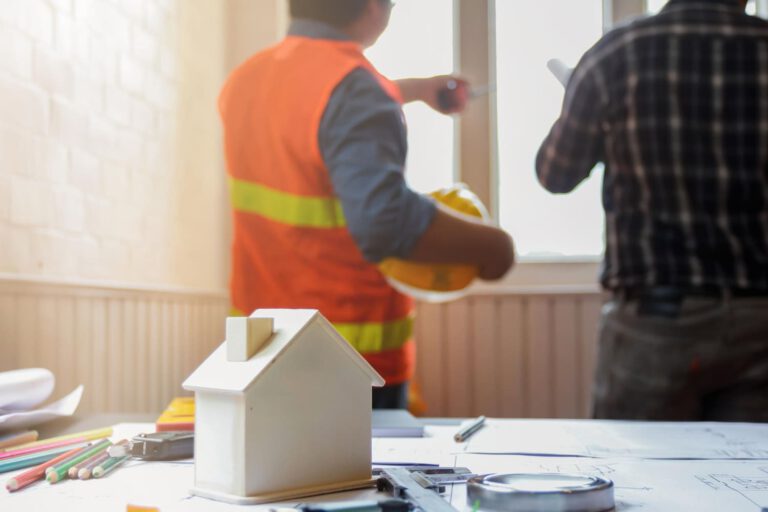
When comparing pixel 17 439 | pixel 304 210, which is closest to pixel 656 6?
pixel 304 210

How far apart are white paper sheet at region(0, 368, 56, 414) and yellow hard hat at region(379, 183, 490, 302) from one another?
71 cm

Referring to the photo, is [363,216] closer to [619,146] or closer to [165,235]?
[619,146]

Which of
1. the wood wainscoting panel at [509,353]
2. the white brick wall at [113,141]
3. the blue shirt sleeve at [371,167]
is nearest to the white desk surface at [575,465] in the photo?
the blue shirt sleeve at [371,167]

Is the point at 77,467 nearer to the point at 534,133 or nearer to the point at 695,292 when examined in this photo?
the point at 695,292

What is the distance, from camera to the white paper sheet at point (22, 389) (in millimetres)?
839

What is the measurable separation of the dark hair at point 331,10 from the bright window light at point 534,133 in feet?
3.39

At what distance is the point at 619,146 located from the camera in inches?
55.4

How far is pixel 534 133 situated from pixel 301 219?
3.98 ft

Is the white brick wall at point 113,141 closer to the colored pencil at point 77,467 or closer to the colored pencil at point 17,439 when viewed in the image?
the colored pencil at point 17,439

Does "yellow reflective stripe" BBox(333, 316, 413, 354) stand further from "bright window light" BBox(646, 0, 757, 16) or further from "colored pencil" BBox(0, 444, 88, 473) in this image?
"bright window light" BBox(646, 0, 757, 16)

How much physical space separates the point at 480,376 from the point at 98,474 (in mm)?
1902

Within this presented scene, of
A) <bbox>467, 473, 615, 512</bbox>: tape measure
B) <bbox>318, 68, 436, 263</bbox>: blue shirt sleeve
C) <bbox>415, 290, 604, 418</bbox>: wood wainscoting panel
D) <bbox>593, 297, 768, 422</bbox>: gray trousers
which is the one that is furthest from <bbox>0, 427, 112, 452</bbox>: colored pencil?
<bbox>415, 290, 604, 418</bbox>: wood wainscoting panel

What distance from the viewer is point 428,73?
252 centimetres

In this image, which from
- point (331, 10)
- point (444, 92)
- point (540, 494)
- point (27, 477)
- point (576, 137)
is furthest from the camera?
point (444, 92)
